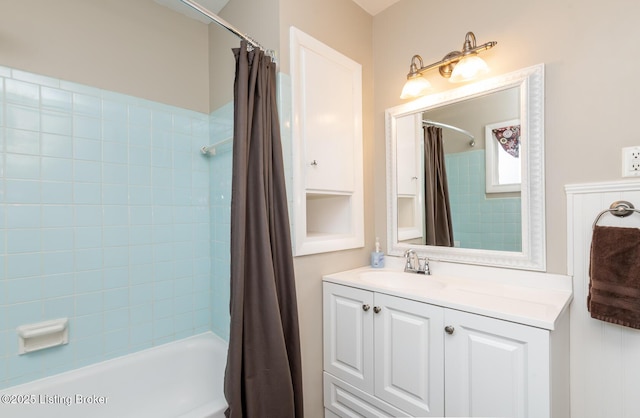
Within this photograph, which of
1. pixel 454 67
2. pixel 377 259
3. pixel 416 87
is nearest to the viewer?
pixel 454 67

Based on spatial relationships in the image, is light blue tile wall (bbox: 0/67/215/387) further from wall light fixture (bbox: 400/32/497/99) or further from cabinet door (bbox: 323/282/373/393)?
wall light fixture (bbox: 400/32/497/99)

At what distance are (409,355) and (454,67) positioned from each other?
1.46m

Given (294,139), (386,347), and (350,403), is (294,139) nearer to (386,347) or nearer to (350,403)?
(386,347)

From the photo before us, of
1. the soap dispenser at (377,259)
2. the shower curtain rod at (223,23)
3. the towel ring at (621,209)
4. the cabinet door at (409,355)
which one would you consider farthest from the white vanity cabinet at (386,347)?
the shower curtain rod at (223,23)

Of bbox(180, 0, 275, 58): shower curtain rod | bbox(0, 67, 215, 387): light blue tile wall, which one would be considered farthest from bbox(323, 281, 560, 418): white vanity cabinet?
bbox(180, 0, 275, 58): shower curtain rod

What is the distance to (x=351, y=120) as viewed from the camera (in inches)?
70.6

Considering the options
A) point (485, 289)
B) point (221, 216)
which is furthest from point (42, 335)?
point (485, 289)

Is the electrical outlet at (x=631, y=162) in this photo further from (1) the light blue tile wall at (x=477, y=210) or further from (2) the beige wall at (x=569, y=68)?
(1) the light blue tile wall at (x=477, y=210)

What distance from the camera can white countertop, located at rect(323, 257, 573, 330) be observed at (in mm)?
1011

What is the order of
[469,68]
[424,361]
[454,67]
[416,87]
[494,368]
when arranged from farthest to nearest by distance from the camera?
[416,87] < [454,67] < [469,68] < [424,361] < [494,368]

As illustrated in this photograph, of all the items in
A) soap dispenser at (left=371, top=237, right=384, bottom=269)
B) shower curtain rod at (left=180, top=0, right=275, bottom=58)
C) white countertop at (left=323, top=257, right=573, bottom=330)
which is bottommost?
white countertop at (left=323, top=257, right=573, bottom=330)

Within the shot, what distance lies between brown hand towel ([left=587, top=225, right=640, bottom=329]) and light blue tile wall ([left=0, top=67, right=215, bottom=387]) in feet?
6.68

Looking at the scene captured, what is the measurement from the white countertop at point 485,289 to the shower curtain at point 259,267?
0.40 meters

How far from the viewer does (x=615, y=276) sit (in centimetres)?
104
